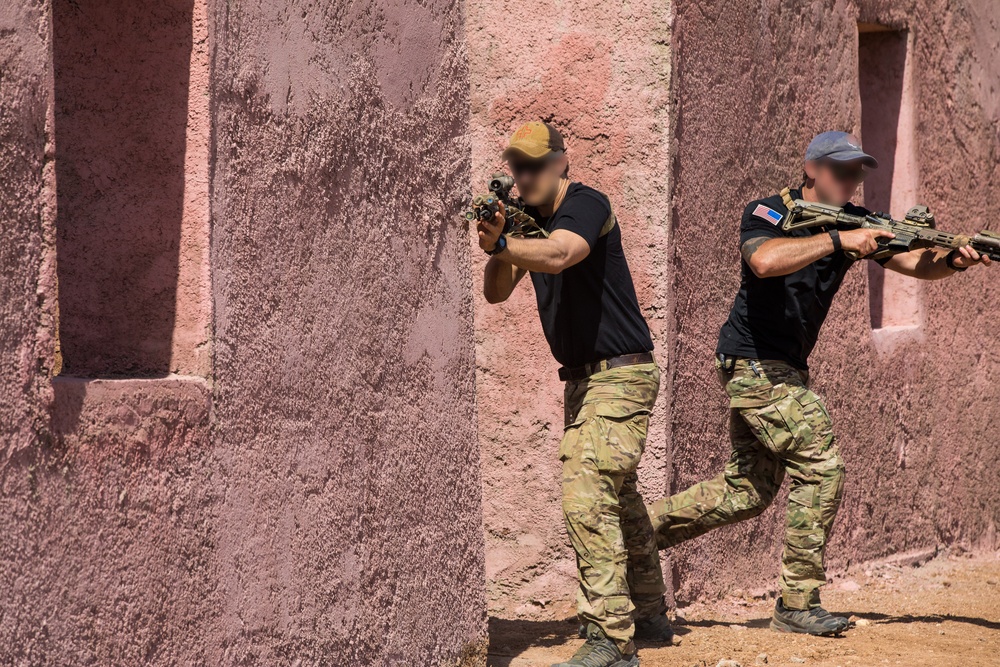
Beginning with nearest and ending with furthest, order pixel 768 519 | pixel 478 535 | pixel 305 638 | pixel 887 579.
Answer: pixel 305 638 → pixel 478 535 → pixel 768 519 → pixel 887 579

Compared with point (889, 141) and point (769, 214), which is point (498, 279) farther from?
point (889, 141)

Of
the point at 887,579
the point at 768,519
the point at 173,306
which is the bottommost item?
the point at 887,579

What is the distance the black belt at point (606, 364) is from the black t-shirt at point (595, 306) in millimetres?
15

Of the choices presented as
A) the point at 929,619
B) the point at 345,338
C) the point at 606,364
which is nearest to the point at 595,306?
the point at 606,364

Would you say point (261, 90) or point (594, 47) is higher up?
point (594, 47)

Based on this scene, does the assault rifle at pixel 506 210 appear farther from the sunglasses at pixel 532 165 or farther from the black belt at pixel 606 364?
the black belt at pixel 606 364

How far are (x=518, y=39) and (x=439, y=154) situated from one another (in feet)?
4.90

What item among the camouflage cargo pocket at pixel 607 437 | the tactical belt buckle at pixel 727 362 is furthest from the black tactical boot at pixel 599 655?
the tactical belt buckle at pixel 727 362

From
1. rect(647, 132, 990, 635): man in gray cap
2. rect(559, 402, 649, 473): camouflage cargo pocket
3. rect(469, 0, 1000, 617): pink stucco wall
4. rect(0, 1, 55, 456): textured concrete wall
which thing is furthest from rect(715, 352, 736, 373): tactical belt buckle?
rect(0, 1, 55, 456): textured concrete wall

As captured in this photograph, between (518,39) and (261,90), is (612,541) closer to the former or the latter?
(261,90)

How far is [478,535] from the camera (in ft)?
15.1

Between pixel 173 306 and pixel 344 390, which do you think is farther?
pixel 344 390

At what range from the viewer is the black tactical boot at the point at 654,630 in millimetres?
5059

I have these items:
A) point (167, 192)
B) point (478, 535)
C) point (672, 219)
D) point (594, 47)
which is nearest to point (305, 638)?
point (478, 535)
